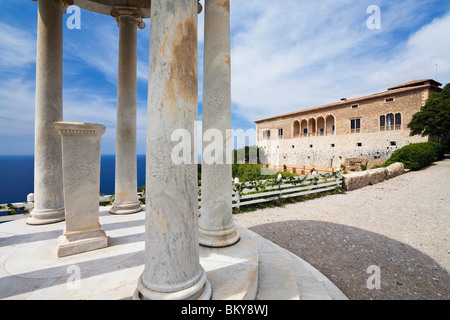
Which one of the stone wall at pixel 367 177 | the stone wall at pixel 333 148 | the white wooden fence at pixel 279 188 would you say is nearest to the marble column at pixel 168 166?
the white wooden fence at pixel 279 188

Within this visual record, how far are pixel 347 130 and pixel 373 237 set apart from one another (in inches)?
1157

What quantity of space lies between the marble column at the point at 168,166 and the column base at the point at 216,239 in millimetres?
1108

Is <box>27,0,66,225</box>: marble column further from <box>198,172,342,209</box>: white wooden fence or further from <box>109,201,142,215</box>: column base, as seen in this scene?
<box>198,172,342,209</box>: white wooden fence

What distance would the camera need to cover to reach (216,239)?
3004mm

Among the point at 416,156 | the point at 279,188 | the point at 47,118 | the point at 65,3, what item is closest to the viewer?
the point at 47,118

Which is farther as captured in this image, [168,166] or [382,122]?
[382,122]

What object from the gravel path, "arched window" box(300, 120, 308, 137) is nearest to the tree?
"arched window" box(300, 120, 308, 137)

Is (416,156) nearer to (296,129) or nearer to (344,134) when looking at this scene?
(344,134)

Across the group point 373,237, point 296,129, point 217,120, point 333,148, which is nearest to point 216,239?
point 217,120

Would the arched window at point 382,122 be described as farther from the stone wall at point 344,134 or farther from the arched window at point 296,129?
the arched window at point 296,129

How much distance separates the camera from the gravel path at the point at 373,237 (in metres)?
3.48

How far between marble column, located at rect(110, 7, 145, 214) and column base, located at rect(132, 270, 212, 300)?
3.49 meters
